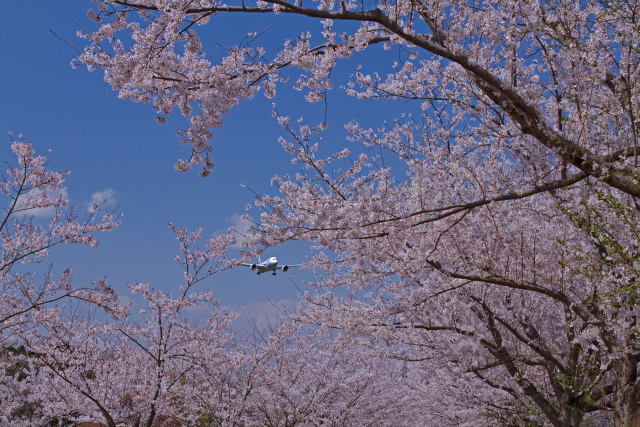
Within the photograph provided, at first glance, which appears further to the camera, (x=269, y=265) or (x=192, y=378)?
(x=269, y=265)

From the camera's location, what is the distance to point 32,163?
25.8 ft

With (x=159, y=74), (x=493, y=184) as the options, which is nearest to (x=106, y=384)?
(x=159, y=74)

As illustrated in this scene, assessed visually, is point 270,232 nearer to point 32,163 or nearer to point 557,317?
point 32,163

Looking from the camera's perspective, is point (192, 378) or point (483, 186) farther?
point (192, 378)

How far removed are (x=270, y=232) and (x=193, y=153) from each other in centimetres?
161

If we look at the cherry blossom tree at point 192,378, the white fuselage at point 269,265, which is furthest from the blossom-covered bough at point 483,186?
the white fuselage at point 269,265

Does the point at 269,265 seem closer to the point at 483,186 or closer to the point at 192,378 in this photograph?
the point at 192,378

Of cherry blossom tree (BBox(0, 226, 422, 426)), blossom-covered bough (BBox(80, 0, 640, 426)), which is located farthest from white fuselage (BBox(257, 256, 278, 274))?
blossom-covered bough (BBox(80, 0, 640, 426))

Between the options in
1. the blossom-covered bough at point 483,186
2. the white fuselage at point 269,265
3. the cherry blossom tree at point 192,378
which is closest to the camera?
the blossom-covered bough at point 483,186

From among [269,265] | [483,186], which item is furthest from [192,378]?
[269,265]

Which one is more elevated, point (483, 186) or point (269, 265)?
point (269, 265)

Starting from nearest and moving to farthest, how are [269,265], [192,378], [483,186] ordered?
[483,186] < [192,378] < [269,265]

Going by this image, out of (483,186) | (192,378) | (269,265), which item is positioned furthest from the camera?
(269,265)

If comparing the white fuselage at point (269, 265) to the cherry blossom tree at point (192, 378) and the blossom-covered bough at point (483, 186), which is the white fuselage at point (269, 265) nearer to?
the cherry blossom tree at point (192, 378)
